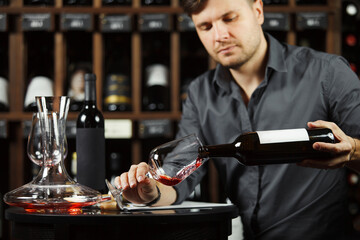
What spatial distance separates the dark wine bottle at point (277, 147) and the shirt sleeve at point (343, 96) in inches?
13.3

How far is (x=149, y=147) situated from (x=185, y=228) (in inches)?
59.6

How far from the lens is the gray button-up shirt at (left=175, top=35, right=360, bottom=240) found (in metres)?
1.34

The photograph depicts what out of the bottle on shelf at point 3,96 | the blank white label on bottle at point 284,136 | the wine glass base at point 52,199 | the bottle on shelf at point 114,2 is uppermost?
the bottle on shelf at point 114,2

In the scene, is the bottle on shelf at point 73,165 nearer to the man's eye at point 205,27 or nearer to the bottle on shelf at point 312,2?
the man's eye at point 205,27

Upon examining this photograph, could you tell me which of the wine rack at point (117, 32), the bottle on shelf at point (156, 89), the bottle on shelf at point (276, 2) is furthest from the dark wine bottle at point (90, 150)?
the bottle on shelf at point (276, 2)

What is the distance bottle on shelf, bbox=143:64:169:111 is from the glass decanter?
1196 mm

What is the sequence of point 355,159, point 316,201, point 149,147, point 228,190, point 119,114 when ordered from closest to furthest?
point 355,159
point 316,201
point 228,190
point 119,114
point 149,147

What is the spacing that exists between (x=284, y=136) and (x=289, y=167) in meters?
0.46

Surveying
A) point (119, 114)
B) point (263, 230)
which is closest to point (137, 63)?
point (119, 114)

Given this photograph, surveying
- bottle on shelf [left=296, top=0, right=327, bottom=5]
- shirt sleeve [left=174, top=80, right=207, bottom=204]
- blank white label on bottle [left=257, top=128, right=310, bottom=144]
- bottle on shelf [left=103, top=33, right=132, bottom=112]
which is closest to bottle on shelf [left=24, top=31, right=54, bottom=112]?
bottle on shelf [left=103, top=33, right=132, bottom=112]

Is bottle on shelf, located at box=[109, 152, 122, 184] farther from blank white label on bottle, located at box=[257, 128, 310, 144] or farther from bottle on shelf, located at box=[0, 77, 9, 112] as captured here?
blank white label on bottle, located at box=[257, 128, 310, 144]

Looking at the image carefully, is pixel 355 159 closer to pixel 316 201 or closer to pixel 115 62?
pixel 316 201

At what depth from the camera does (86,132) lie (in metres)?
1.16

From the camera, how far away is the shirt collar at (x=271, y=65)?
4.61 ft
